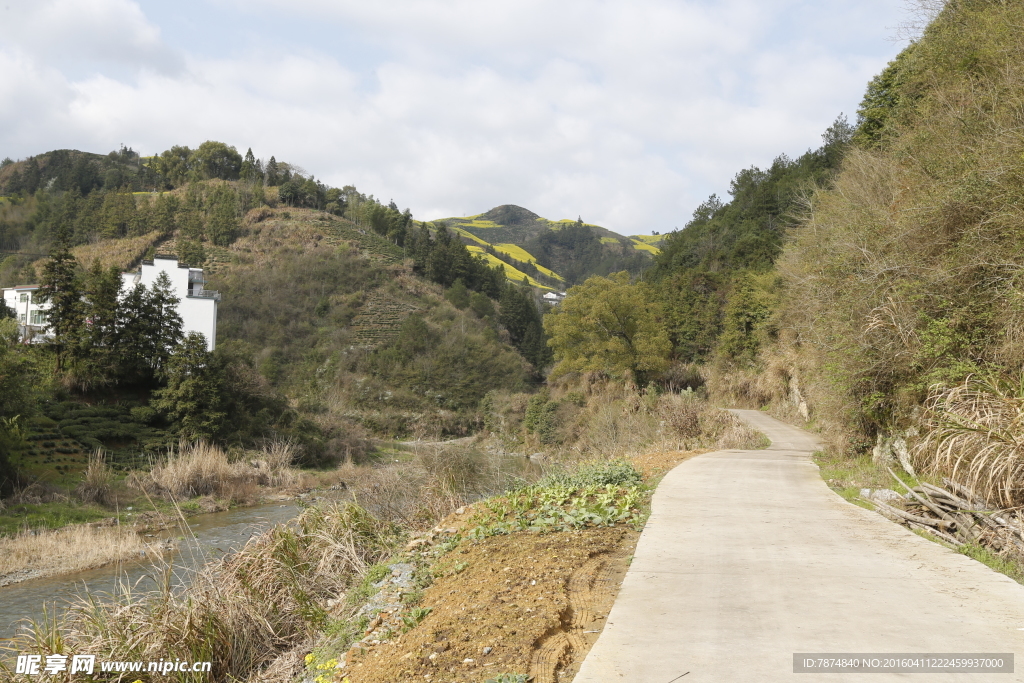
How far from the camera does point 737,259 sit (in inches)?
1996

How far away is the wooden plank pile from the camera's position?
668cm

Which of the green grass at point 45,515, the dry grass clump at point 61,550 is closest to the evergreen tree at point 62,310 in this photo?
the green grass at point 45,515

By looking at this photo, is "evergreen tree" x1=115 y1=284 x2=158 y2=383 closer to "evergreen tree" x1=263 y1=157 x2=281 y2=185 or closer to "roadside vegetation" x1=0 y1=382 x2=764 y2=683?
"roadside vegetation" x1=0 y1=382 x2=764 y2=683

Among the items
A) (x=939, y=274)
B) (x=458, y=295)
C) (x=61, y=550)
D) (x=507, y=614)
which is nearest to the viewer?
(x=507, y=614)

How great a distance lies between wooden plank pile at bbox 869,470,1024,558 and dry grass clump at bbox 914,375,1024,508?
17 cm

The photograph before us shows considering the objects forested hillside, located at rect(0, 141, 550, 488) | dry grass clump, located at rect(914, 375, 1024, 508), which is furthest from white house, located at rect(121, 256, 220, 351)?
dry grass clump, located at rect(914, 375, 1024, 508)

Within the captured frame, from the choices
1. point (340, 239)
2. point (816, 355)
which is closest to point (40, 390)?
point (816, 355)

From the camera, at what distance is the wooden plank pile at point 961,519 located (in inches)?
263

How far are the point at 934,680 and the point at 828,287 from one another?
1381cm

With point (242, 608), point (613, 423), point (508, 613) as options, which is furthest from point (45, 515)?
point (508, 613)

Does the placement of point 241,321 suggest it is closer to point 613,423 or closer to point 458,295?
point 458,295

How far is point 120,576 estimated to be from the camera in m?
14.9

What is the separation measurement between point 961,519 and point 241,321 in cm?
7636

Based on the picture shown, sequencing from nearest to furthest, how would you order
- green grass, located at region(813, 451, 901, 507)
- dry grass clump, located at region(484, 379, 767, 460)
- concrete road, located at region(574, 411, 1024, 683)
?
1. concrete road, located at region(574, 411, 1024, 683)
2. green grass, located at region(813, 451, 901, 507)
3. dry grass clump, located at region(484, 379, 767, 460)
